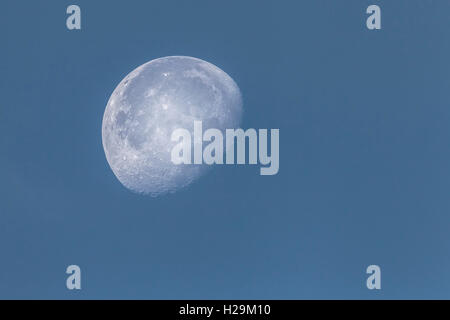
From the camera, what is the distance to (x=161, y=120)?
18.3 m

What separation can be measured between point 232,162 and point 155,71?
4026mm

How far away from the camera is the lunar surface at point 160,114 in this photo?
60.2ft

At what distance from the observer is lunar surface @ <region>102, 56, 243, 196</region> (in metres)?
18.4

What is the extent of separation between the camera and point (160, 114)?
18375 millimetres
